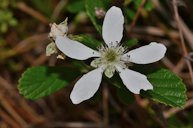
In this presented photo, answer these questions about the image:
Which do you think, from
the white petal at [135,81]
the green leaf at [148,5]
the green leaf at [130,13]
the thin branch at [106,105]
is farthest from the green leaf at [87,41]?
the thin branch at [106,105]

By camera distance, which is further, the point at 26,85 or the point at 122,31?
the point at 26,85

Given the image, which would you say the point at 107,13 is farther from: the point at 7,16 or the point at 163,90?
the point at 7,16

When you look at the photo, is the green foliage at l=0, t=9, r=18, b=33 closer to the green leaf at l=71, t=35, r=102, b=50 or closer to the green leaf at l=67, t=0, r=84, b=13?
the green leaf at l=67, t=0, r=84, b=13

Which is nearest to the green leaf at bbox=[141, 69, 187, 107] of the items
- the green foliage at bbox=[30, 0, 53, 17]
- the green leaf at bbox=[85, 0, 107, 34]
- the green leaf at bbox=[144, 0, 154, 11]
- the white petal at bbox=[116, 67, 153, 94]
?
the white petal at bbox=[116, 67, 153, 94]

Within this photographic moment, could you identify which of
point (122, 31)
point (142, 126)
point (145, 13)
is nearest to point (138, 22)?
point (145, 13)

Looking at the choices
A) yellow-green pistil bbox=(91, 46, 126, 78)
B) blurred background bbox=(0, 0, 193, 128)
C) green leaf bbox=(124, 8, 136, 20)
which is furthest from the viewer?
A: blurred background bbox=(0, 0, 193, 128)

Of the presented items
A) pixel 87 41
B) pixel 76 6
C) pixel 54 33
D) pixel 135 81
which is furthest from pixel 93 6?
pixel 76 6

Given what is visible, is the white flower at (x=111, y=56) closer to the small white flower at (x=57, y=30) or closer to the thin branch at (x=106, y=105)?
the small white flower at (x=57, y=30)
